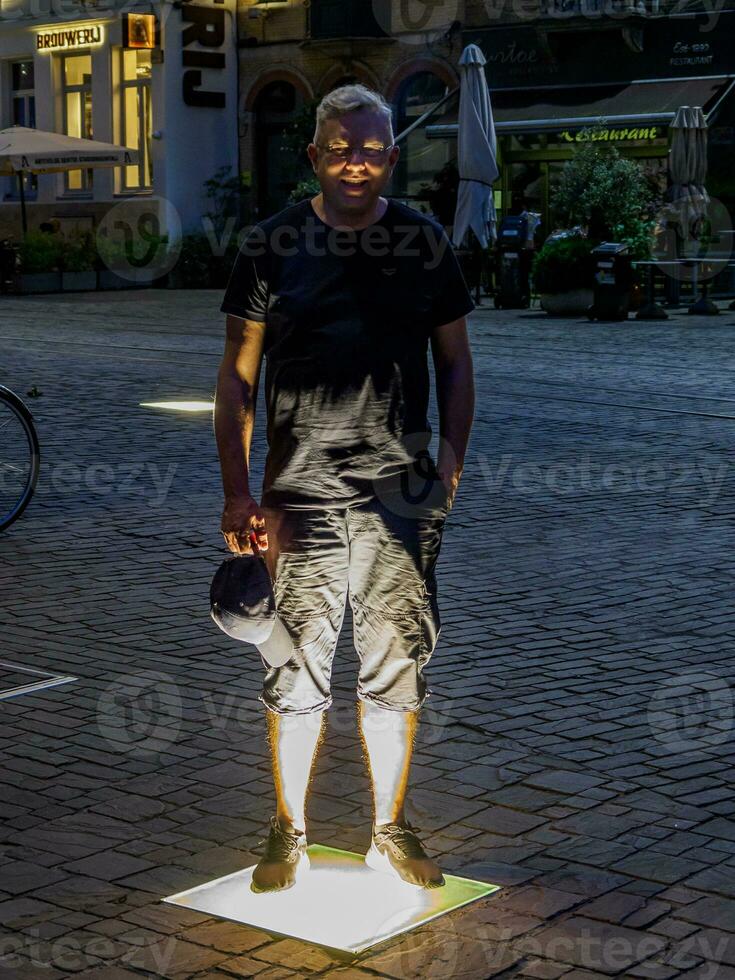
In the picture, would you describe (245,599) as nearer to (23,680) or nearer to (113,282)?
(23,680)

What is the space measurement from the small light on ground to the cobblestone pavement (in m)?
2.06

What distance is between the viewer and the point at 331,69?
112 ft

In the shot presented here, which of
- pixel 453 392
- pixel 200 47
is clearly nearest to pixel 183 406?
pixel 453 392

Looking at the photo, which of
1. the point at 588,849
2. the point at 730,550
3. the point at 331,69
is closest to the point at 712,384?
the point at 730,550

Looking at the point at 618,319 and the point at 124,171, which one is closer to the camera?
the point at 618,319

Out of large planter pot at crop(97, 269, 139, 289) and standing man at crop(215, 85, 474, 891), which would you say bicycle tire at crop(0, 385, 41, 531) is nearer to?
standing man at crop(215, 85, 474, 891)

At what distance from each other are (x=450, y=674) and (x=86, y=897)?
A: 2124 mm

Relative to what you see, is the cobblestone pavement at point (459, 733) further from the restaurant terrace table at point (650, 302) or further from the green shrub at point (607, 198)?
the green shrub at point (607, 198)

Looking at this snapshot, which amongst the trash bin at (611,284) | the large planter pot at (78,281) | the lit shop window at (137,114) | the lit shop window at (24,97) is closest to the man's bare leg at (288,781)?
the trash bin at (611,284)

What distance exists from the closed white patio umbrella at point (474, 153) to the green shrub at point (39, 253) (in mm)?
9162

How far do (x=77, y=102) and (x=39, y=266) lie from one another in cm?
942

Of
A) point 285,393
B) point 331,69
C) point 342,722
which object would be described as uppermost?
point 331,69

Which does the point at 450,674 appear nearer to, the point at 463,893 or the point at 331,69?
the point at 463,893

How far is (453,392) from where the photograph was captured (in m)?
3.74
